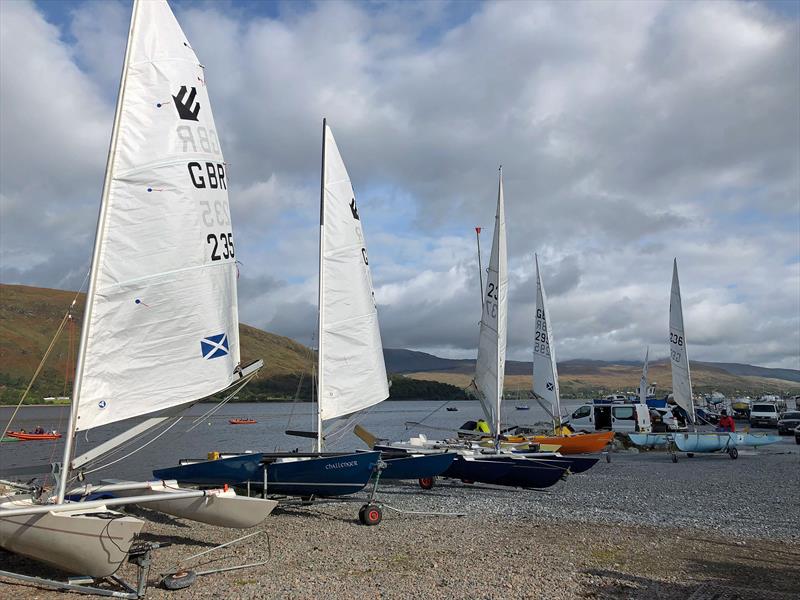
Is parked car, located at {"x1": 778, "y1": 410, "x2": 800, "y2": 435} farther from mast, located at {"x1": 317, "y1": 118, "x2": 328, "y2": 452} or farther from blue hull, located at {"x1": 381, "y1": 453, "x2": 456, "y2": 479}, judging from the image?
mast, located at {"x1": 317, "y1": 118, "x2": 328, "y2": 452}

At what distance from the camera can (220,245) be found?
35.4ft

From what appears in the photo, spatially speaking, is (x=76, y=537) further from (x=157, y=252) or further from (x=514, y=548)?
(x=514, y=548)

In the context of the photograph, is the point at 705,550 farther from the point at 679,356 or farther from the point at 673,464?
the point at 679,356

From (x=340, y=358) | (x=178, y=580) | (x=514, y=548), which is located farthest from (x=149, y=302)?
(x=514, y=548)

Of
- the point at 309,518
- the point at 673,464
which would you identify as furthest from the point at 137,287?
the point at 673,464

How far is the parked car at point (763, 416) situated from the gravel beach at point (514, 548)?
37508mm

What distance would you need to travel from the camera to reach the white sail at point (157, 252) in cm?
891

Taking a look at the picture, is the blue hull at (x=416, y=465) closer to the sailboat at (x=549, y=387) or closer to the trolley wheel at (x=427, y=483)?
the trolley wheel at (x=427, y=483)

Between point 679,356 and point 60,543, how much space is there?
1130 inches

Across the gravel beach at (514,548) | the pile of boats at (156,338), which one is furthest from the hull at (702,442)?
the pile of boats at (156,338)

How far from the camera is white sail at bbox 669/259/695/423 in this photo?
28953 mm

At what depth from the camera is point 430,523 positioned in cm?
1320

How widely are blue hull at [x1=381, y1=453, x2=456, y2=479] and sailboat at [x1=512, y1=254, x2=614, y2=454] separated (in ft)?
37.2

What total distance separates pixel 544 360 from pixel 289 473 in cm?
1786
